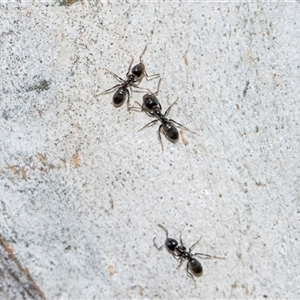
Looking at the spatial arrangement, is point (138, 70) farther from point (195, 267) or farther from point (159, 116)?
point (195, 267)

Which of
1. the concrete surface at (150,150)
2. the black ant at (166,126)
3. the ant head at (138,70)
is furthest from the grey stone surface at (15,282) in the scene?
the ant head at (138,70)

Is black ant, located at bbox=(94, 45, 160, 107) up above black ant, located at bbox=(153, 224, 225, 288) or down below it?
above

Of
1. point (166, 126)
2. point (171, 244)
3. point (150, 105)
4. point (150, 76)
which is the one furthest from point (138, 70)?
point (171, 244)

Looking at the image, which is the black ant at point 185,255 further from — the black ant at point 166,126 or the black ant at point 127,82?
the black ant at point 127,82

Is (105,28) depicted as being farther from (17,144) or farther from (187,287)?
(187,287)

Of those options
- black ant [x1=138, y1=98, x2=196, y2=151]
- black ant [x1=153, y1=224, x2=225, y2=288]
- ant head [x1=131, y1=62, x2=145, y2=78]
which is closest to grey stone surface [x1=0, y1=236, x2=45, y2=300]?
black ant [x1=153, y1=224, x2=225, y2=288]

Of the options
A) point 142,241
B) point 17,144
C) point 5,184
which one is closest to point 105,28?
point 17,144

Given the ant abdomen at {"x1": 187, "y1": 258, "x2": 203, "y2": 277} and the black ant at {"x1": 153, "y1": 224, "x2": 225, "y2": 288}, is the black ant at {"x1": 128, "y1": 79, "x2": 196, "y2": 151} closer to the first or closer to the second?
the black ant at {"x1": 153, "y1": 224, "x2": 225, "y2": 288}
